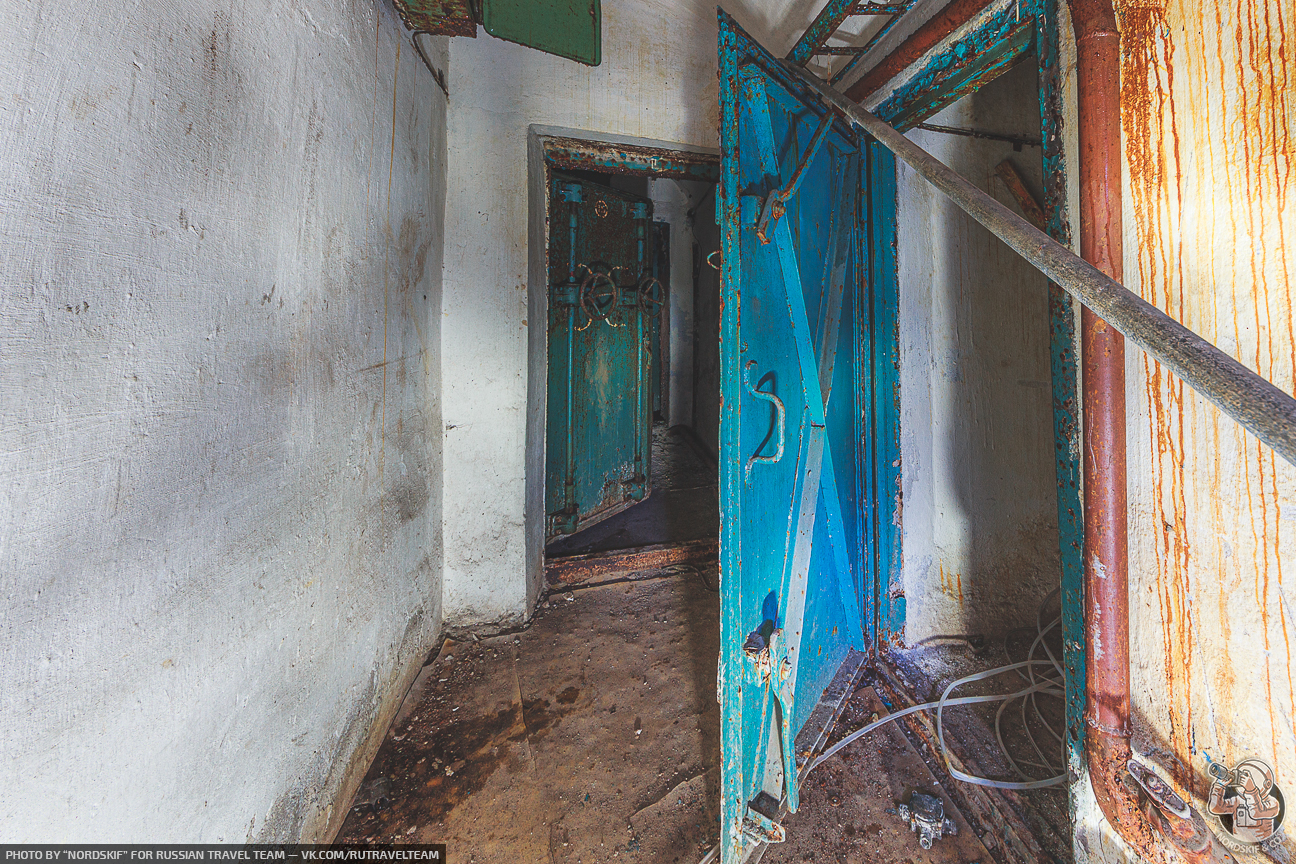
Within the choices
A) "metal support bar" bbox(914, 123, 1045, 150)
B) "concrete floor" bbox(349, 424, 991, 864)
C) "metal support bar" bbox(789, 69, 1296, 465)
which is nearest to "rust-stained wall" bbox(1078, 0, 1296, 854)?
"metal support bar" bbox(789, 69, 1296, 465)

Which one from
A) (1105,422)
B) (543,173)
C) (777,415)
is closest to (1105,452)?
(1105,422)

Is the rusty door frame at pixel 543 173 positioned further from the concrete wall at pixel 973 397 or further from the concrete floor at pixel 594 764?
the concrete wall at pixel 973 397

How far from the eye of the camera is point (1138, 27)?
99 centimetres

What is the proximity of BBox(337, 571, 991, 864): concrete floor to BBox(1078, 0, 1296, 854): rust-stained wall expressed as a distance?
0.90m

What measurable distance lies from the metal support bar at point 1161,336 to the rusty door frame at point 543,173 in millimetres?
1805

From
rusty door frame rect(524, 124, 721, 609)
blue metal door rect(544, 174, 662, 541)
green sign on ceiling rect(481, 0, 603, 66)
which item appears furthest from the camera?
blue metal door rect(544, 174, 662, 541)

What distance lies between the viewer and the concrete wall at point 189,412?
642mm

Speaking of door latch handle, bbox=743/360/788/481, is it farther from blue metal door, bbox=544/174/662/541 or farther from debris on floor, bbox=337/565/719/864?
blue metal door, bbox=544/174/662/541

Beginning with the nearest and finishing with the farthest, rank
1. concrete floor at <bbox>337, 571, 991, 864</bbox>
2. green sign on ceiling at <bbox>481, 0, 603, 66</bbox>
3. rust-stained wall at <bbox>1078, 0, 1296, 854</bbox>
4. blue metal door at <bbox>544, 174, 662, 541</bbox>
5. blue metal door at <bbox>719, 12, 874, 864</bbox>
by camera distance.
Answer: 1. rust-stained wall at <bbox>1078, 0, 1296, 854</bbox>
2. blue metal door at <bbox>719, 12, 874, 864</bbox>
3. concrete floor at <bbox>337, 571, 991, 864</bbox>
4. green sign on ceiling at <bbox>481, 0, 603, 66</bbox>
5. blue metal door at <bbox>544, 174, 662, 541</bbox>

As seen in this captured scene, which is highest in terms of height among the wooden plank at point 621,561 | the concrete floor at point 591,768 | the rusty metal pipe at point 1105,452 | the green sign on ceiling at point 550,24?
the green sign on ceiling at point 550,24

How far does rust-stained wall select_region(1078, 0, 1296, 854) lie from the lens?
0.84 metres

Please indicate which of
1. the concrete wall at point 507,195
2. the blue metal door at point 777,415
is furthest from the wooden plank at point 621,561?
the blue metal door at point 777,415

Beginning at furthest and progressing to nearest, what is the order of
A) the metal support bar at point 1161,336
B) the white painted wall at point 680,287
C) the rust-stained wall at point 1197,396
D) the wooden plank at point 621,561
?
the white painted wall at point 680,287
the wooden plank at point 621,561
the rust-stained wall at point 1197,396
the metal support bar at point 1161,336

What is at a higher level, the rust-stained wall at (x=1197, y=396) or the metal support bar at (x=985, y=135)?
the metal support bar at (x=985, y=135)
